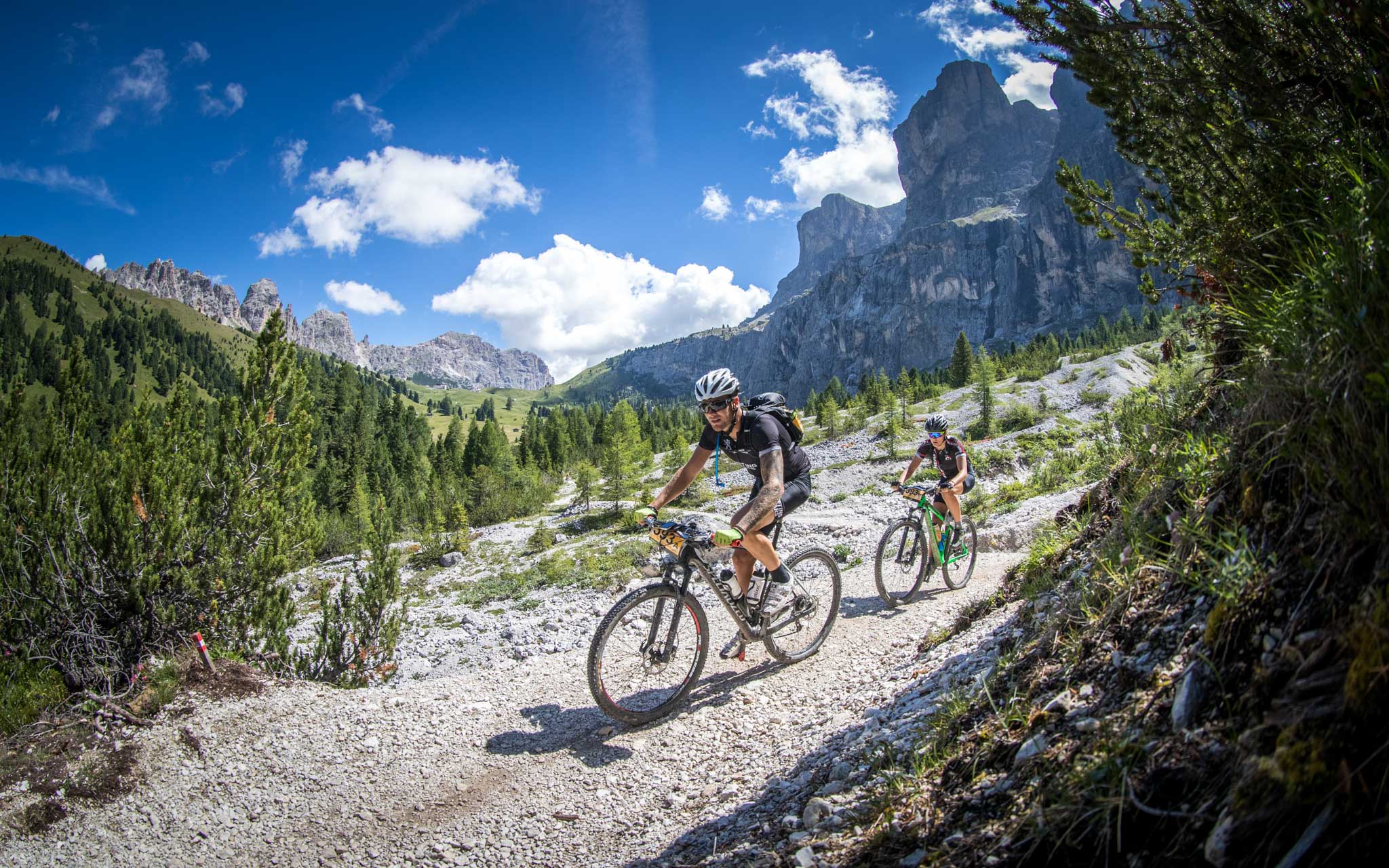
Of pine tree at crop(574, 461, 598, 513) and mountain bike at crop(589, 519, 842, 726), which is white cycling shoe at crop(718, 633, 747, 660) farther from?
pine tree at crop(574, 461, 598, 513)

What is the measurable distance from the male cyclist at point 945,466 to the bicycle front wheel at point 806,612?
9.01 feet

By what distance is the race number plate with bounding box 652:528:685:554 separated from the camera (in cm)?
617

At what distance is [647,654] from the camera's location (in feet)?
20.7

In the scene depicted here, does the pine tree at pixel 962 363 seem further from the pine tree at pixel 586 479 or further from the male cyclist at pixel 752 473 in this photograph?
the male cyclist at pixel 752 473

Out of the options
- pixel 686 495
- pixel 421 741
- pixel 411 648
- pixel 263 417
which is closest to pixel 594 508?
pixel 686 495

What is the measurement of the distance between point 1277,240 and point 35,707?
454 inches

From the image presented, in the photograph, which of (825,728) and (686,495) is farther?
(686,495)

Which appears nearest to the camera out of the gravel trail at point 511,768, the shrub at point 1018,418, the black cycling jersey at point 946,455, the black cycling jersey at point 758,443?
the gravel trail at point 511,768

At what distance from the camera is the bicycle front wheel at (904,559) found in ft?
32.2

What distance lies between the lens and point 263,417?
901cm

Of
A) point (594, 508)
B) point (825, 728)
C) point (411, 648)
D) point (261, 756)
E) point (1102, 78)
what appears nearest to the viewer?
point (1102, 78)

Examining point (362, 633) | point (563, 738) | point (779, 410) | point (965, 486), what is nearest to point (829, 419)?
point (965, 486)

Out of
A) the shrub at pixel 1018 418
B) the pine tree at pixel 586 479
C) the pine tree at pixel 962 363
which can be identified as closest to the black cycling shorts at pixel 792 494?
the pine tree at pixel 586 479

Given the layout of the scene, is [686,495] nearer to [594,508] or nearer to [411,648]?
[594,508]
